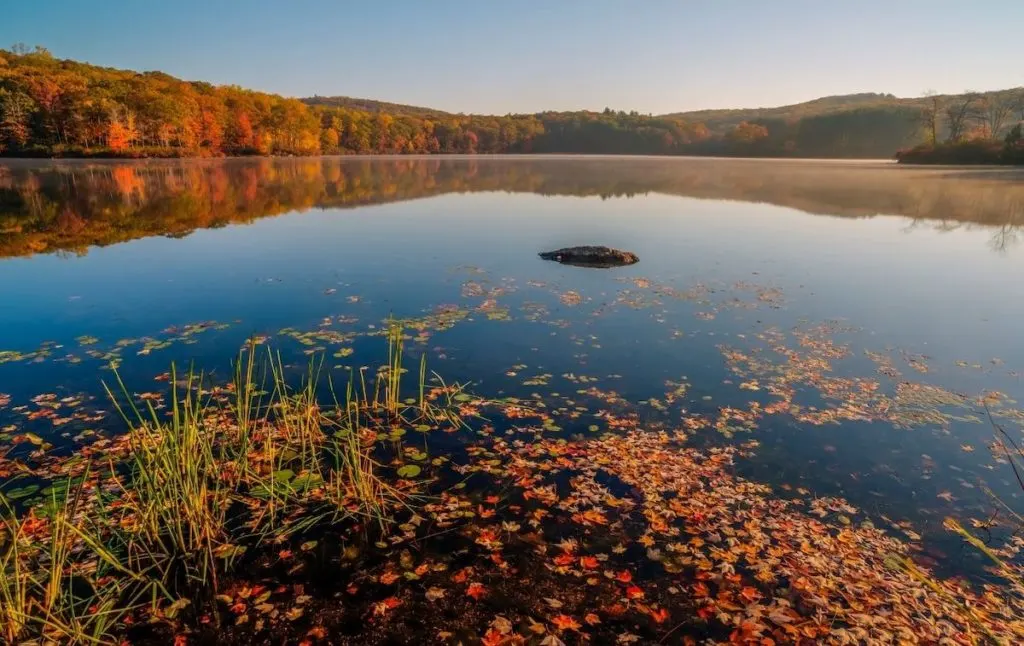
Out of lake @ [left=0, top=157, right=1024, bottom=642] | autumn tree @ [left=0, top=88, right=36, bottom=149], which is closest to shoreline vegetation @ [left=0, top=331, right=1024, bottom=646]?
lake @ [left=0, top=157, right=1024, bottom=642]

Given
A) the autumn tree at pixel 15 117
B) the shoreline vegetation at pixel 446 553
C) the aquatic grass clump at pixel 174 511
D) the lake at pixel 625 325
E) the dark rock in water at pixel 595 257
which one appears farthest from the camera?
the autumn tree at pixel 15 117

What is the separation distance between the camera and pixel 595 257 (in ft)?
62.5

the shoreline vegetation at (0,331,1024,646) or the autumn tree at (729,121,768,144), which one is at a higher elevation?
the autumn tree at (729,121,768,144)

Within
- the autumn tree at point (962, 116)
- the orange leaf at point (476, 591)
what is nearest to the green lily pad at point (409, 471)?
the orange leaf at point (476, 591)

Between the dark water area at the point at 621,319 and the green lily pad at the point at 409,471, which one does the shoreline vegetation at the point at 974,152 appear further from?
the green lily pad at the point at 409,471

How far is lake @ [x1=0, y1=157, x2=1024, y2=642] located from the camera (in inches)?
292

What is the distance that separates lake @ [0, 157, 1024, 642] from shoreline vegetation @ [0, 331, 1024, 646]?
0.69 m

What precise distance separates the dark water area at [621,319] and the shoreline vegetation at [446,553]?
86 centimetres

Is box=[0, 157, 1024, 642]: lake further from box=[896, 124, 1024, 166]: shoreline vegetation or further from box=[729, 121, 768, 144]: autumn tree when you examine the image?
box=[729, 121, 768, 144]: autumn tree

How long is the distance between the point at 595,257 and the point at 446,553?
1500 cm

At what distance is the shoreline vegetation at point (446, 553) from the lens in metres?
4.43

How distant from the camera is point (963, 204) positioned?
117 ft

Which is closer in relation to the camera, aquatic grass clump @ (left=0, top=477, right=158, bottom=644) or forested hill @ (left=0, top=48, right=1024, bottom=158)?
aquatic grass clump @ (left=0, top=477, right=158, bottom=644)

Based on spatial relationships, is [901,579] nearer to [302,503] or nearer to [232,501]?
[302,503]
